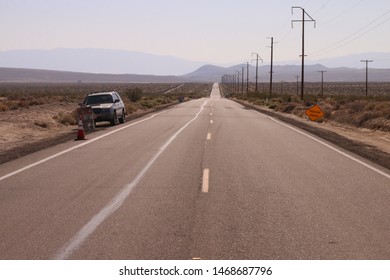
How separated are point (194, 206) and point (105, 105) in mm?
21378

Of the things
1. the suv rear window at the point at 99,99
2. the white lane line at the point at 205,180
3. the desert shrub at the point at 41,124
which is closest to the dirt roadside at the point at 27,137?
the desert shrub at the point at 41,124

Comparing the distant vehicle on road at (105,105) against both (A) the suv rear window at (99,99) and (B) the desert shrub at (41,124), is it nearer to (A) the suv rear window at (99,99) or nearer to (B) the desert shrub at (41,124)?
(A) the suv rear window at (99,99)

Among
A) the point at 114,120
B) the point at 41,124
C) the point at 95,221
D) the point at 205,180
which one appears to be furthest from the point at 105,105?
the point at 95,221

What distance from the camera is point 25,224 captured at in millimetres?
7992

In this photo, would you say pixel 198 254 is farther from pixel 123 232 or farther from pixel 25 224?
pixel 25 224

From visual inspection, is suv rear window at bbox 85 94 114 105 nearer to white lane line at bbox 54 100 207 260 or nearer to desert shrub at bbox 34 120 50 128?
desert shrub at bbox 34 120 50 128

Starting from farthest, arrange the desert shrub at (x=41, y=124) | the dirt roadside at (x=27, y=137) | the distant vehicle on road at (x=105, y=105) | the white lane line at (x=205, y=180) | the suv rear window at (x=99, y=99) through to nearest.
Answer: the suv rear window at (x=99, y=99)
the desert shrub at (x=41, y=124)
the distant vehicle on road at (x=105, y=105)
the dirt roadside at (x=27, y=137)
the white lane line at (x=205, y=180)

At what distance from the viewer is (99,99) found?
3002 centimetres

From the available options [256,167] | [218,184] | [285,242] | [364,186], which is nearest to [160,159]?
[256,167]

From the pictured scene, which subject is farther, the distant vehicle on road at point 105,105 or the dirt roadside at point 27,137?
the distant vehicle on road at point 105,105

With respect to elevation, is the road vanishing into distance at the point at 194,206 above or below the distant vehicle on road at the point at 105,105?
below

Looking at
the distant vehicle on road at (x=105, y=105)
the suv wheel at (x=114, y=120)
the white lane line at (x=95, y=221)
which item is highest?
the distant vehicle on road at (x=105, y=105)

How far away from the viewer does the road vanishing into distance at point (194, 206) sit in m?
6.73

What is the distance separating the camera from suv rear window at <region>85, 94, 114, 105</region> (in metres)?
30.0
